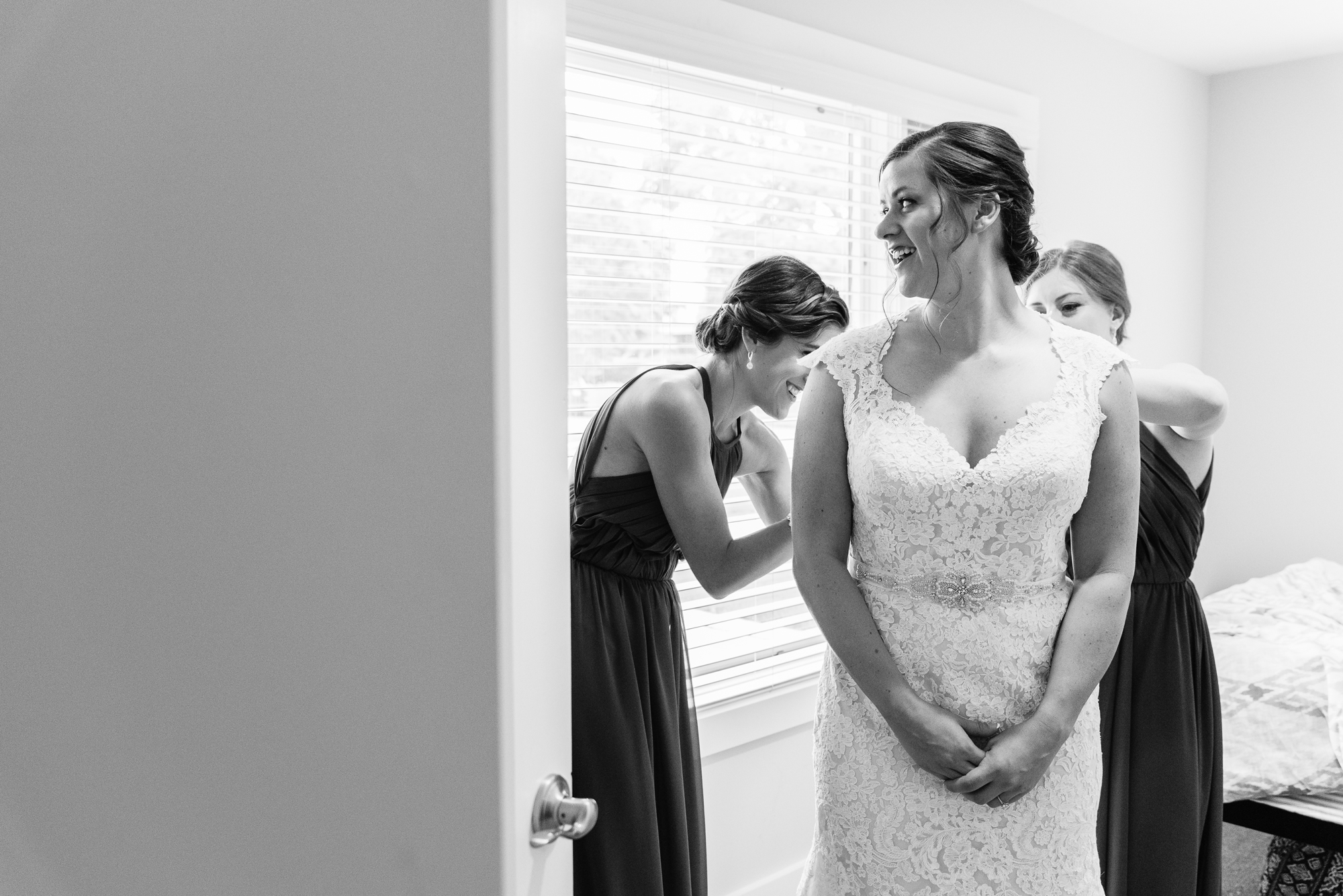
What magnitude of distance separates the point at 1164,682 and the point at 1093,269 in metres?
0.80

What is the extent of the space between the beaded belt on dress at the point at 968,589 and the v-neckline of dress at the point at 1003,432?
146 millimetres

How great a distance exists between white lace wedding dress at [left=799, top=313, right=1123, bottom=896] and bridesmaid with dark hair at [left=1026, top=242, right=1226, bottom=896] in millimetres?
586

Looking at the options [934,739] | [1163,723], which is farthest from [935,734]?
[1163,723]

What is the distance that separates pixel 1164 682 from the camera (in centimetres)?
198

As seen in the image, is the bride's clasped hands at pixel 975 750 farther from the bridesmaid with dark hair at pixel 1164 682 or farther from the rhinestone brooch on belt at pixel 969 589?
the bridesmaid with dark hair at pixel 1164 682

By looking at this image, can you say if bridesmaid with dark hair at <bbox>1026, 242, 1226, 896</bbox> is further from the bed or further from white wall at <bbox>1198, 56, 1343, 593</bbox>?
Result: white wall at <bbox>1198, 56, 1343, 593</bbox>

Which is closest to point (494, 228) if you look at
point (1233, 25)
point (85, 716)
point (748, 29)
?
point (85, 716)

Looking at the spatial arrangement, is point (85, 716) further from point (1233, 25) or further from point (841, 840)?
point (1233, 25)

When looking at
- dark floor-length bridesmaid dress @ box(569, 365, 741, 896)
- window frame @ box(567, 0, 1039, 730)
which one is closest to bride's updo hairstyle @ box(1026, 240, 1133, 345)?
dark floor-length bridesmaid dress @ box(569, 365, 741, 896)

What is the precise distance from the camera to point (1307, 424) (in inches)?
172

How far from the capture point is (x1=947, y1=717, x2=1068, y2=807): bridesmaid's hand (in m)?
1.31

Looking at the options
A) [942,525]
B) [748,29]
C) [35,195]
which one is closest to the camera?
[35,195]

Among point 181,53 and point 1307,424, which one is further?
point 1307,424

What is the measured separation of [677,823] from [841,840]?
397 mm
